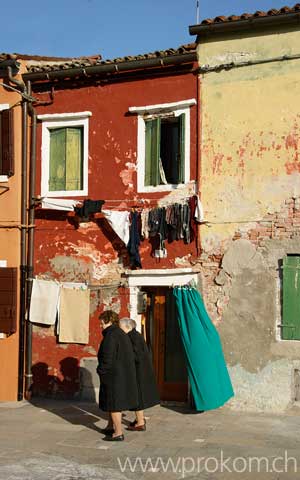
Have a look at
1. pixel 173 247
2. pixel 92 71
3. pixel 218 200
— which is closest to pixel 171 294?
pixel 173 247

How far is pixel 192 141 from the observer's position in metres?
11.5

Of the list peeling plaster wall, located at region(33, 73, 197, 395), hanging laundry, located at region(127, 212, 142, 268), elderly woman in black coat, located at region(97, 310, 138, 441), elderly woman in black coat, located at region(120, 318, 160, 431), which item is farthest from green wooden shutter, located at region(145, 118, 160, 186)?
elderly woman in black coat, located at region(97, 310, 138, 441)

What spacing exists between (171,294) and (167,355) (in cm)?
114

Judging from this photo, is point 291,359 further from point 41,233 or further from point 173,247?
point 41,233

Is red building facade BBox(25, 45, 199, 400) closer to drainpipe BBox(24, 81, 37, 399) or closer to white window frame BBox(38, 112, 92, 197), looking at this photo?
white window frame BBox(38, 112, 92, 197)

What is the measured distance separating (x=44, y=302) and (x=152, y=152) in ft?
11.7

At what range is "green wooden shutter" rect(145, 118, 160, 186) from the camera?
11742mm

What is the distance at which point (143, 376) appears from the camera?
29.6 ft

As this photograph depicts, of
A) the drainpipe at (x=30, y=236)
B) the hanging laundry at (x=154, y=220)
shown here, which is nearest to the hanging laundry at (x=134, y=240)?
the hanging laundry at (x=154, y=220)

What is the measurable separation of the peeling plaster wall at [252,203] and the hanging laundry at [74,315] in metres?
2.45

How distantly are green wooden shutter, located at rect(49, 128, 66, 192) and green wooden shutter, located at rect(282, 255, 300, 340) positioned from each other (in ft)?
15.7

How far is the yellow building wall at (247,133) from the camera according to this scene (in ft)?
35.2

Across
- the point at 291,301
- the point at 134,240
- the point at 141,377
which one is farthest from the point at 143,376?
the point at 134,240

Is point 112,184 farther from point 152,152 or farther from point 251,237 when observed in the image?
point 251,237
